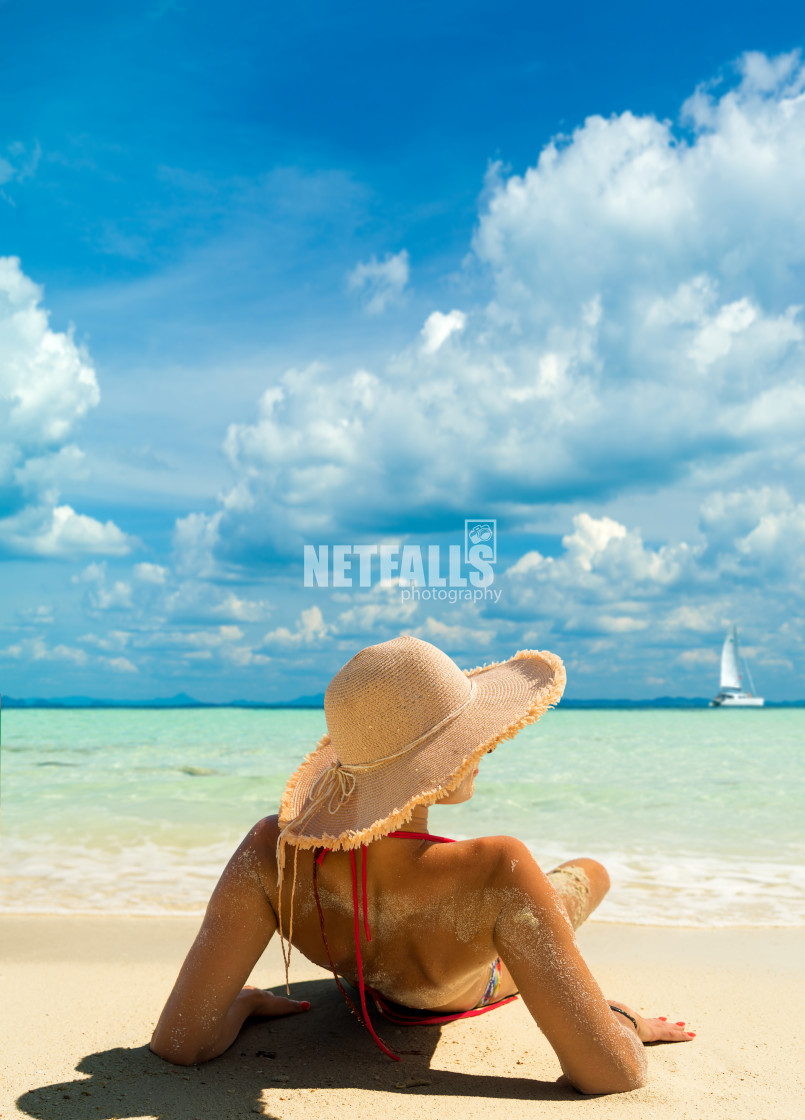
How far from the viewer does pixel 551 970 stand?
1.82 meters

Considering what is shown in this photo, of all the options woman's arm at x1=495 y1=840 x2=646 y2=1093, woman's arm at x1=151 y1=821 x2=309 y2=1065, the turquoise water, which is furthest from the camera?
the turquoise water

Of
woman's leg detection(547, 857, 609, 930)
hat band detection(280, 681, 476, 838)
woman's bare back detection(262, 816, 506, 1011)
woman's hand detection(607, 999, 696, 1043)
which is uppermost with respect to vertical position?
hat band detection(280, 681, 476, 838)

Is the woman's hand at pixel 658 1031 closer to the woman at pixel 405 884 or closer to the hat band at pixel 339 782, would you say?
the woman at pixel 405 884

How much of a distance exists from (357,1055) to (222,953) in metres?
0.60

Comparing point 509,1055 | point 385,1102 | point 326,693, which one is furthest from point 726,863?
point 326,693

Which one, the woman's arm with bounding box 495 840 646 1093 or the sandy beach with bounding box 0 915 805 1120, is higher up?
the woman's arm with bounding box 495 840 646 1093

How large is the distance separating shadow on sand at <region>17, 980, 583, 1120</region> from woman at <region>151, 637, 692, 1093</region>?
0.32ft

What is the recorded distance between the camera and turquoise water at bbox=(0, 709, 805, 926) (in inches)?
194

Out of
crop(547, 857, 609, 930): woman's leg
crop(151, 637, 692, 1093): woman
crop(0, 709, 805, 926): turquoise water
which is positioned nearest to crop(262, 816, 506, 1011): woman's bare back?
crop(151, 637, 692, 1093): woman

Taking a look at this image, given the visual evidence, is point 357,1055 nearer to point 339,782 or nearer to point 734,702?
point 339,782

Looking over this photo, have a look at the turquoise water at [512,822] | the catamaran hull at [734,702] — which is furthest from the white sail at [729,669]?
the turquoise water at [512,822]

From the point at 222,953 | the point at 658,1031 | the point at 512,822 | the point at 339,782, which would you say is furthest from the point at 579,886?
the point at 512,822

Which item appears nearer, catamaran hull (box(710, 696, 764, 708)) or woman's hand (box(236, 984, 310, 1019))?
woman's hand (box(236, 984, 310, 1019))

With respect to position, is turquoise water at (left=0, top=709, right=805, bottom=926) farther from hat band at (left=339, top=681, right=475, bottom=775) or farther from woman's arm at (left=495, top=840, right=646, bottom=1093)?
hat band at (left=339, top=681, right=475, bottom=775)
